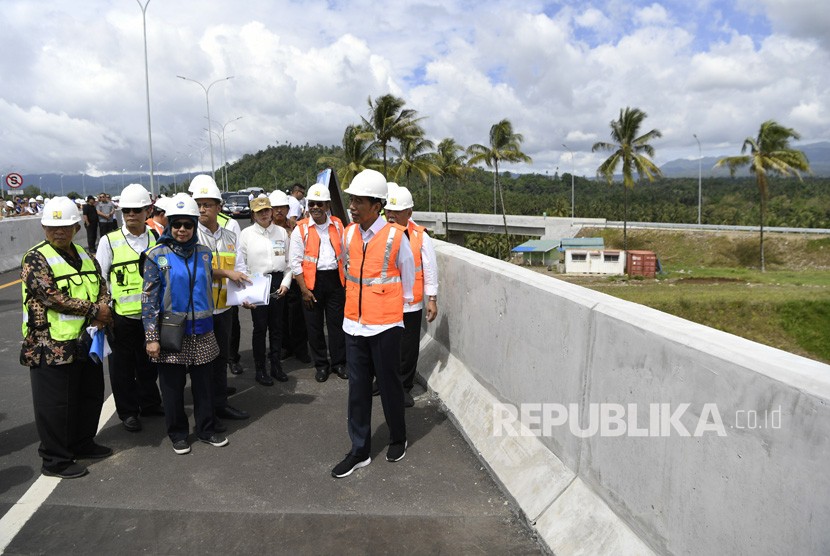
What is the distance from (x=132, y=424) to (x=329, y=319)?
2133 millimetres

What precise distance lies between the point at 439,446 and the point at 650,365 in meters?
2.22

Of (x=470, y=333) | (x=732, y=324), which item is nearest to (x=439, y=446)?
(x=470, y=333)

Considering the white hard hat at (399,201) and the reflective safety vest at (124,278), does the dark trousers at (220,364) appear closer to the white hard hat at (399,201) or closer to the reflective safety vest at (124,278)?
the reflective safety vest at (124,278)

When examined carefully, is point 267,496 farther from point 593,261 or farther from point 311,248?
point 593,261

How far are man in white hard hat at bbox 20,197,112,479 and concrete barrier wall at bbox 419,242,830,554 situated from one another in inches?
112

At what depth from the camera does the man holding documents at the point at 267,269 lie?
20.5 feet

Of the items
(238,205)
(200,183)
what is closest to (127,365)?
(200,183)

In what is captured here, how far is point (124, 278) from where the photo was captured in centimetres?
492

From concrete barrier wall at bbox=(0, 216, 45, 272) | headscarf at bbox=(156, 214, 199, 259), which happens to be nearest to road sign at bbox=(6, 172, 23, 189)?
concrete barrier wall at bbox=(0, 216, 45, 272)

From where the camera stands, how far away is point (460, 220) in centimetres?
6488

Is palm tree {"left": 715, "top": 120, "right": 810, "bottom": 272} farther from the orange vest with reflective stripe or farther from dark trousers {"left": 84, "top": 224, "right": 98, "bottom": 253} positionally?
the orange vest with reflective stripe

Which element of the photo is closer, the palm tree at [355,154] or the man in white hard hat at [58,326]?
the man in white hard hat at [58,326]

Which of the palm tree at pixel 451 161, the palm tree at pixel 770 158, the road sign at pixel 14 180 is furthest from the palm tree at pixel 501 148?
the road sign at pixel 14 180

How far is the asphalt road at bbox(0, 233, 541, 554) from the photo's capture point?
11.0ft
